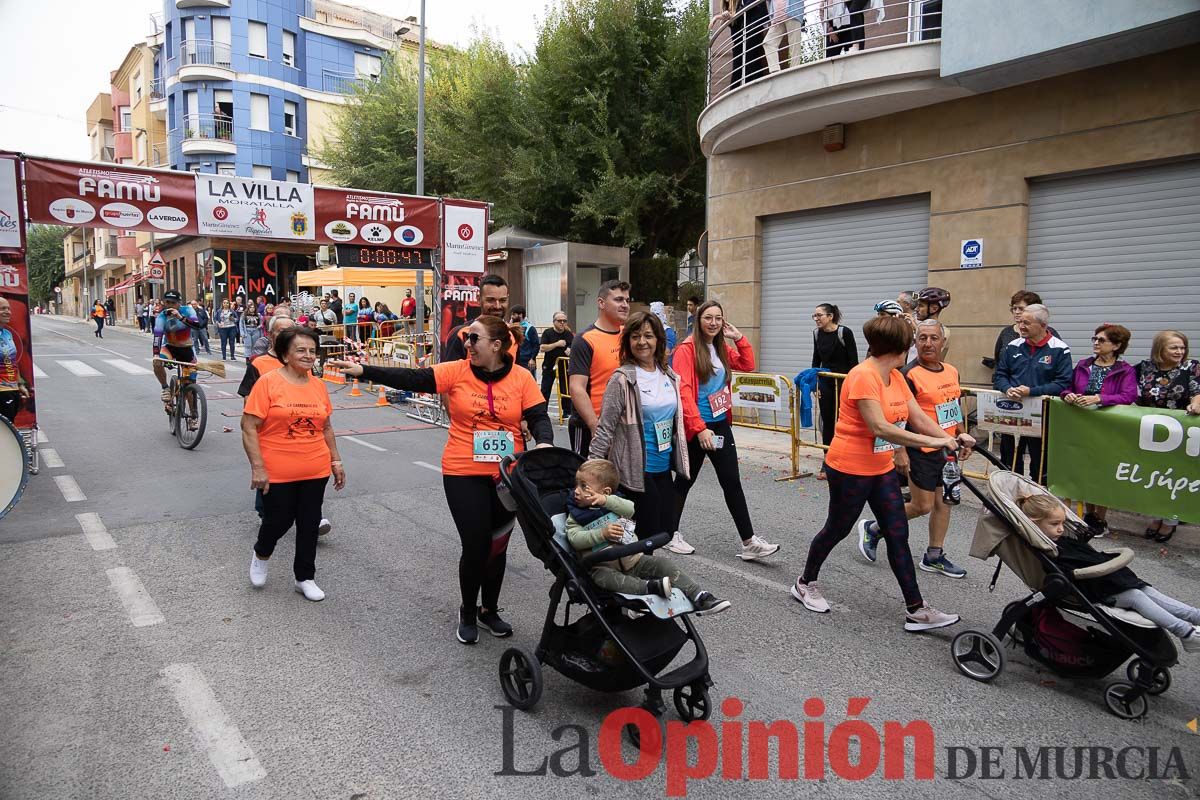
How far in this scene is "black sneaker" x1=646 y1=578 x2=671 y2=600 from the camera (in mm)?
3305

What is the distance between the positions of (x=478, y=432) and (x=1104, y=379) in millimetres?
5446

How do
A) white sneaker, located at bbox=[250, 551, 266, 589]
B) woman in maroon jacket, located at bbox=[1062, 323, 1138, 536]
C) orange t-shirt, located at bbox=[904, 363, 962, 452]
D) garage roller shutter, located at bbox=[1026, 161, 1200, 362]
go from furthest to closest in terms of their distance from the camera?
garage roller shutter, located at bbox=[1026, 161, 1200, 362] → woman in maroon jacket, located at bbox=[1062, 323, 1138, 536] → orange t-shirt, located at bbox=[904, 363, 962, 452] → white sneaker, located at bbox=[250, 551, 266, 589]

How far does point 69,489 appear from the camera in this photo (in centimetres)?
779

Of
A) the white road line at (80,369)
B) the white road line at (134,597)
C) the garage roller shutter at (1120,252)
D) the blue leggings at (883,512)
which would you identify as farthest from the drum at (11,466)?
the white road line at (80,369)

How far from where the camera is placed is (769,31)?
12.5 meters

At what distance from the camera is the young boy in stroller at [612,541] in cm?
336

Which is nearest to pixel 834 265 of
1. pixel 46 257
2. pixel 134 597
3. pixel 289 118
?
pixel 134 597

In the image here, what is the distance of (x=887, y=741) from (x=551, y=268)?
18.2 m

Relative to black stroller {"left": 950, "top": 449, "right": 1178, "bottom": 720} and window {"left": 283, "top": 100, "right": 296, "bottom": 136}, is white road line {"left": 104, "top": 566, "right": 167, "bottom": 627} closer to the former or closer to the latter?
black stroller {"left": 950, "top": 449, "right": 1178, "bottom": 720}

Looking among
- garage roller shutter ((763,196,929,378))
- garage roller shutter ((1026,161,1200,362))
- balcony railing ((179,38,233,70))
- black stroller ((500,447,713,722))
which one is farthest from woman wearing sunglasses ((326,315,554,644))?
balcony railing ((179,38,233,70))

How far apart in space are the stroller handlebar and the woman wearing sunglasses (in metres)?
0.77

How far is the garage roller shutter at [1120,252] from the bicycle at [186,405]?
36.8 feet

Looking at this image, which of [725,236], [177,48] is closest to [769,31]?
[725,236]

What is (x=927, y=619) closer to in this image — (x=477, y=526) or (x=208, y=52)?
(x=477, y=526)
